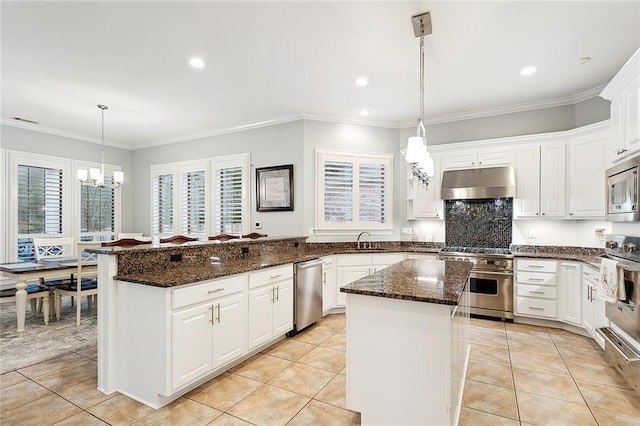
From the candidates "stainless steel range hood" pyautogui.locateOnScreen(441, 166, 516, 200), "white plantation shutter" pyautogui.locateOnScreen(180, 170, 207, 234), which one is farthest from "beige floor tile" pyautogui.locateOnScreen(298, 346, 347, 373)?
"white plantation shutter" pyautogui.locateOnScreen(180, 170, 207, 234)

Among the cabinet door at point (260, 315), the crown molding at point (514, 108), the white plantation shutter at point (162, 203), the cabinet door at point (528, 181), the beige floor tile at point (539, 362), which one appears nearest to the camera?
the beige floor tile at point (539, 362)

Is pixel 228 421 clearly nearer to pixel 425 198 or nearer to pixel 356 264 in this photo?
pixel 356 264

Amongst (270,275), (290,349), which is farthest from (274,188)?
(290,349)

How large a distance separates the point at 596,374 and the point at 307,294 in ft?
9.17

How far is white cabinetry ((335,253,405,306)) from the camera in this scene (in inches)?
179

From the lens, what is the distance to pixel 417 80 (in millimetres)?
3754

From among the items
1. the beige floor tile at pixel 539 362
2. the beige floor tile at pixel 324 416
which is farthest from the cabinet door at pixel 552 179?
the beige floor tile at pixel 324 416

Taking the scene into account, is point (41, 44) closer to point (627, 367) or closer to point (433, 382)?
point (433, 382)

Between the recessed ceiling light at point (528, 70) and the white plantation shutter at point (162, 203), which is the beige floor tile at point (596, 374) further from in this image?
the white plantation shutter at point (162, 203)

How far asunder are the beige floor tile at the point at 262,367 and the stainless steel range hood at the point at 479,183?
3.16m

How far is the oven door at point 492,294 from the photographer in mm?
4129

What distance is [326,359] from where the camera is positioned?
10.2 feet

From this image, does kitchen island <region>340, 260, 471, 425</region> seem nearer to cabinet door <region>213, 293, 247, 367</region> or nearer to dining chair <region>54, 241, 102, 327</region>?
cabinet door <region>213, 293, 247, 367</region>

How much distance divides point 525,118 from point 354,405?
4443 millimetres
